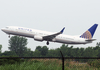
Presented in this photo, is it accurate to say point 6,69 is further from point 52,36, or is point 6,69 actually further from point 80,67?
point 52,36

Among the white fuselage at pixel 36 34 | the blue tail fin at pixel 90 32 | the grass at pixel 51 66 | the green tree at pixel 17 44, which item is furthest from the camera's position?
the green tree at pixel 17 44

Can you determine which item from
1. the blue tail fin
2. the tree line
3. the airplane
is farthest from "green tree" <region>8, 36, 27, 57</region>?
the airplane

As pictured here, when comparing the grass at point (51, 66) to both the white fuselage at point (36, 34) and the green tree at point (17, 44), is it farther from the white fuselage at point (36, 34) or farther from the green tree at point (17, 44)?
the green tree at point (17, 44)

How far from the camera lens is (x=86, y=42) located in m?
57.6

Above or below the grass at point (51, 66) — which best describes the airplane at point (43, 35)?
above

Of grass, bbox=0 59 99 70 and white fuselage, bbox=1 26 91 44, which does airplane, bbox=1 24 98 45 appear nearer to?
white fuselage, bbox=1 26 91 44

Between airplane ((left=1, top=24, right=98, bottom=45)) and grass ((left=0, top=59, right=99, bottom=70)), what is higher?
airplane ((left=1, top=24, right=98, bottom=45))

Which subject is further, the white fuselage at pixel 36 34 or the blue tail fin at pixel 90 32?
the blue tail fin at pixel 90 32

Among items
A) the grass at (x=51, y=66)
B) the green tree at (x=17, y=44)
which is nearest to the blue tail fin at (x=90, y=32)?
the green tree at (x=17, y=44)

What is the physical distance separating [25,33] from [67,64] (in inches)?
1460

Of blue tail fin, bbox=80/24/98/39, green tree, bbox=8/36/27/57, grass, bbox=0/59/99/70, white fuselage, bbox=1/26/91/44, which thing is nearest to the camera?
grass, bbox=0/59/99/70

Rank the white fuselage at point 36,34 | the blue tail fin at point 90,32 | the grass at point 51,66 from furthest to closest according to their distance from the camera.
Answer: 1. the blue tail fin at point 90,32
2. the white fuselage at point 36,34
3. the grass at point 51,66

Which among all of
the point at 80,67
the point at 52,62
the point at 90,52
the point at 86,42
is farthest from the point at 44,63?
the point at 90,52

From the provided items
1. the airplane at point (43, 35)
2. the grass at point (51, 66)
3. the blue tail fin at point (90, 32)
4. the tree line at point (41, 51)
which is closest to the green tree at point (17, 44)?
the tree line at point (41, 51)
